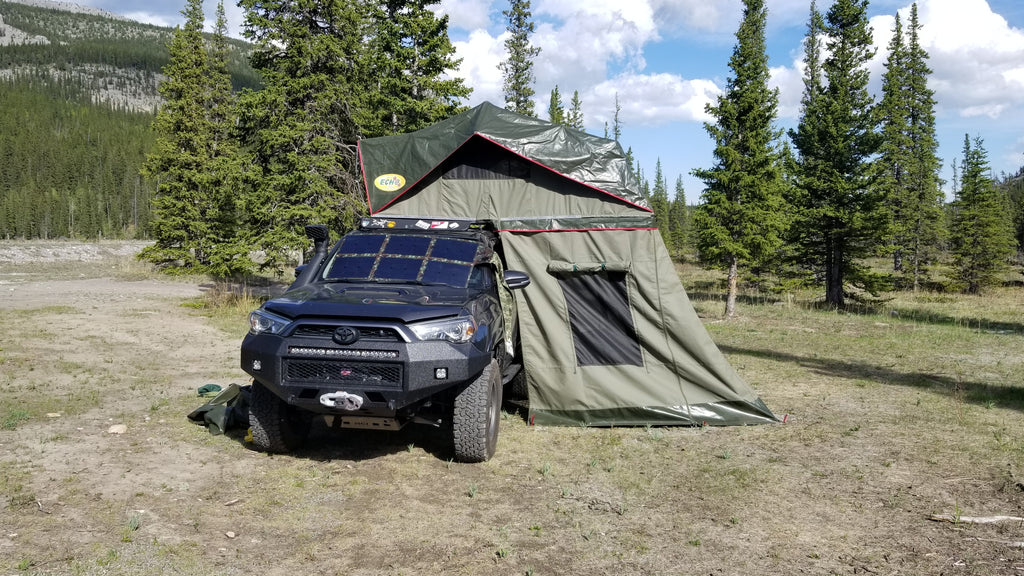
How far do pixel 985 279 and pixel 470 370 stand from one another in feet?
118

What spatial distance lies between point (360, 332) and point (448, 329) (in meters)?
0.68

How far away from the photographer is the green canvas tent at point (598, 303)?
718 cm

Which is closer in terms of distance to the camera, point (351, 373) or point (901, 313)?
point (351, 373)

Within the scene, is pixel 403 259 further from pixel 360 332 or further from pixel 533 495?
pixel 533 495

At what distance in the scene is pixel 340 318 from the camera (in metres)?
5.08

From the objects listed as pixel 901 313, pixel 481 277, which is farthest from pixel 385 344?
pixel 901 313

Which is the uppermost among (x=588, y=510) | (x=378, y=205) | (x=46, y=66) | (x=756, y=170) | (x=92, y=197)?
(x=46, y=66)

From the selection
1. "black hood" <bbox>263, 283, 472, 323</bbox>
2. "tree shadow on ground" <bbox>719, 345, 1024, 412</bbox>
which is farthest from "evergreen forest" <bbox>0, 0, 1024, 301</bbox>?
"tree shadow on ground" <bbox>719, 345, 1024, 412</bbox>

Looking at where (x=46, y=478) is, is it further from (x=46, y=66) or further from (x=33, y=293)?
(x=46, y=66)

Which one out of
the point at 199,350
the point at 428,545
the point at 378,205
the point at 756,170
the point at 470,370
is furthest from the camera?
the point at 756,170

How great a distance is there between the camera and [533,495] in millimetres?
5188

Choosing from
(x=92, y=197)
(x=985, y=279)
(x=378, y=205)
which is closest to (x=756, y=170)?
(x=378, y=205)

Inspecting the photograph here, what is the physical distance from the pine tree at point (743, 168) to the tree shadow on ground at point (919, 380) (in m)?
8.06

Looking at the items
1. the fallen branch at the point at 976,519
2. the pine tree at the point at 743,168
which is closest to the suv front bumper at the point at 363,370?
the fallen branch at the point at 976,519
